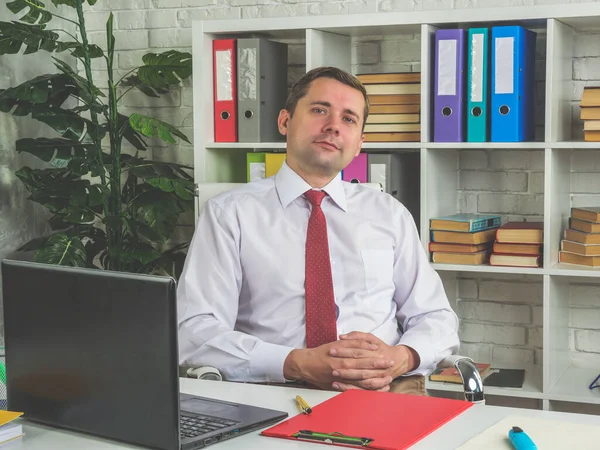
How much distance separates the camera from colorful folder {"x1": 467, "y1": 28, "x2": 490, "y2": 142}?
271 cm

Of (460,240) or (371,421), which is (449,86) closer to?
(460,240)

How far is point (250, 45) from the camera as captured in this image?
299 centimetres

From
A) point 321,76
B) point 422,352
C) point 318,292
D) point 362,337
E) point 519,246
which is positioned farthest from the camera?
point 519,246

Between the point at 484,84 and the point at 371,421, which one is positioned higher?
the point at 484,84

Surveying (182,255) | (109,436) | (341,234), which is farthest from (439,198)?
(109,436)

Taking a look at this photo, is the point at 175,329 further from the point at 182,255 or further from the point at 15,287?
the point at 182,255

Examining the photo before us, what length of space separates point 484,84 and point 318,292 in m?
1.01

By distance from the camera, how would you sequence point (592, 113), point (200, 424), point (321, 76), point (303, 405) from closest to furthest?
1. point (200, 424)
2. point (303, 405)
3. point (321, 76)
4. point (592, 113)

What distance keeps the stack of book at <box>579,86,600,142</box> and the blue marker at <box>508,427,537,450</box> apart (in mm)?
1592

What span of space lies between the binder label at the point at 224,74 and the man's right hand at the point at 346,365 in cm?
137

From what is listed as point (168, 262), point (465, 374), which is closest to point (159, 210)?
point (168, 262)

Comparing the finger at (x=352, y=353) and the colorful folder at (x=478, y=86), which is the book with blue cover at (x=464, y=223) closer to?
the colorful folder at (x=478, y=86)

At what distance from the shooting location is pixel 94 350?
4.17 feet

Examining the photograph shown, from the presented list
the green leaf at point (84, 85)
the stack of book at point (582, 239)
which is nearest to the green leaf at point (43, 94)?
the green leaf at point (84, 85)
